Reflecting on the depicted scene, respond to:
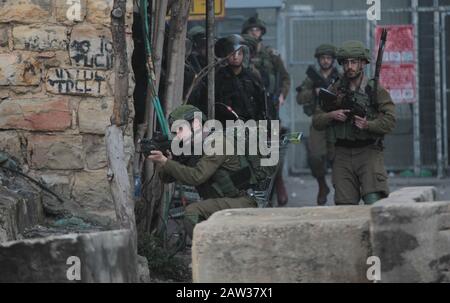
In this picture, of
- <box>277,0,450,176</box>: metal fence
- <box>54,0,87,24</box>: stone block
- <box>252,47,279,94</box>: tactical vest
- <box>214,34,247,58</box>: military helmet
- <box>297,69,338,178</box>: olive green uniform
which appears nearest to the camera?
<box>54,0,87,24</box>: stone block

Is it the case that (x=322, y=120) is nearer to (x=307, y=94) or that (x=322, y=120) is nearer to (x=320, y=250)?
(x=320, y=250)

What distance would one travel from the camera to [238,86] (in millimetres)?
11594

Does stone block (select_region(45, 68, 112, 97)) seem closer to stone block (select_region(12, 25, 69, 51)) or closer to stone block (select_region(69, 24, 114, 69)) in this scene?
stone block (select_region(69, 24, 114, 69))

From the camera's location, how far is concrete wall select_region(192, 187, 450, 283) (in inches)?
238

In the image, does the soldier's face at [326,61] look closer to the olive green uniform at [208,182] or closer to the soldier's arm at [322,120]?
the soldier's arm at [322,120]

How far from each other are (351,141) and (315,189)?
5.27m

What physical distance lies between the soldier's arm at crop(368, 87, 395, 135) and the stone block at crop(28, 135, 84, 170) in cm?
226

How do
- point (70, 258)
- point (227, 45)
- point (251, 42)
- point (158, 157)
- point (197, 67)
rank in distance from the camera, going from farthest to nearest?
point (251, 42), point (197, 67), point (227, 45), point (158, 157), point (70, 258)

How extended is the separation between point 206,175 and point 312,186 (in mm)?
7179

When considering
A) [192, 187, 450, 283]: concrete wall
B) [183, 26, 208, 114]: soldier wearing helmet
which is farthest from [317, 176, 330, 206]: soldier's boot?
[192, 187, 450, 283]: concrete wall

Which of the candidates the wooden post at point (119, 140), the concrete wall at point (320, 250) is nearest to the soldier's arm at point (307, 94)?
the wooden post at point (119, 140)

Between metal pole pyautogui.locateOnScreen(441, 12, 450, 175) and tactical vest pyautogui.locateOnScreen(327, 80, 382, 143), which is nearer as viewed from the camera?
tactical vest pyautogui.locateOnScreen(327, 80, 382, 143)

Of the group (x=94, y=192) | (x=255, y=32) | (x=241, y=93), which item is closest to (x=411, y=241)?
(x=94, y=192)
